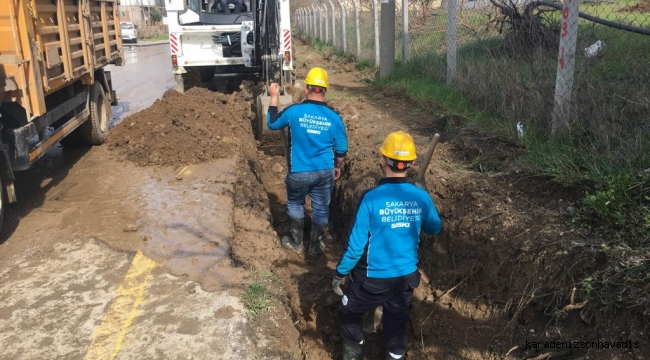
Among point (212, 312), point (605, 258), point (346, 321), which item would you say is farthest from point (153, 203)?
point (605, 258)

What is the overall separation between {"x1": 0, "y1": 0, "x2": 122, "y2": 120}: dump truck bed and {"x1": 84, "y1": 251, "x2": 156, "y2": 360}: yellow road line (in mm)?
2225

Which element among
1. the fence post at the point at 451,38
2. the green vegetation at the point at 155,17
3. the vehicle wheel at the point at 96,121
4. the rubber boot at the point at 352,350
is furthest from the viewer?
the green vegetation at the point at 155,17

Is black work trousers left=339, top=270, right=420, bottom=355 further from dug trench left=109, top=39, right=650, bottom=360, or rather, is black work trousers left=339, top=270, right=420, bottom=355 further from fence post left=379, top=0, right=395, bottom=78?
fence post left=379, top=0, right=395, bottom=78

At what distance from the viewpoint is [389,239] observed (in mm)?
3695

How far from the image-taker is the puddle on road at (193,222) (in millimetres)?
4617

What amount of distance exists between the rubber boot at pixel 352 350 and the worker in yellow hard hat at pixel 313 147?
2016 mm

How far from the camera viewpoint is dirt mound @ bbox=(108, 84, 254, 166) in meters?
7.62

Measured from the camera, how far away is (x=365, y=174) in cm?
653

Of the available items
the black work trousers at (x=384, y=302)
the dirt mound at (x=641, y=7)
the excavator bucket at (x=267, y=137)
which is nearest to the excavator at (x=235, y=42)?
the excavator bucket at (x=267, y=137)

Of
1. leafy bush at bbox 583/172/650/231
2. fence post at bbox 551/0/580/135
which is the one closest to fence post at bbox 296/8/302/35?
fence post at bbox 551/0/580/135

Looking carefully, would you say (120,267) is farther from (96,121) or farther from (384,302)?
(96,121)

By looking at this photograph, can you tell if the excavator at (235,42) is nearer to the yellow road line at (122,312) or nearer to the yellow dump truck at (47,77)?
the yellow dump truck at (47,77)

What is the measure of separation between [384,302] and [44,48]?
4.85 metres

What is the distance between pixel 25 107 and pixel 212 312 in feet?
10.6
